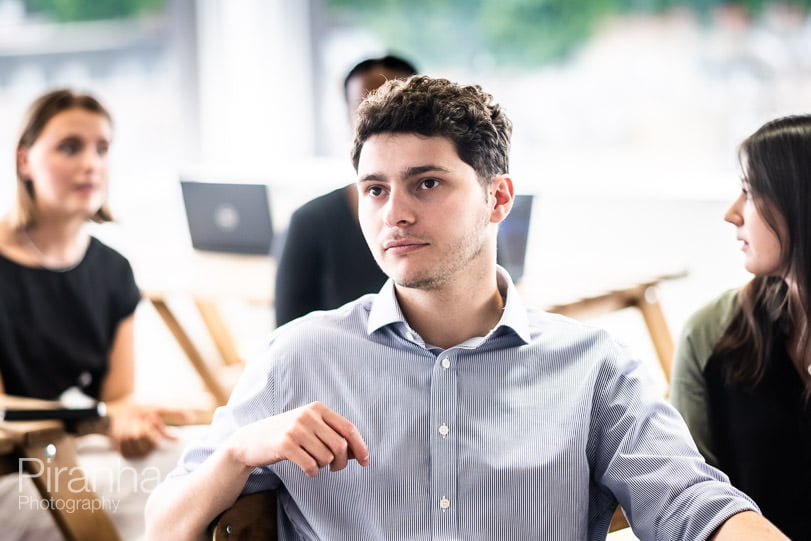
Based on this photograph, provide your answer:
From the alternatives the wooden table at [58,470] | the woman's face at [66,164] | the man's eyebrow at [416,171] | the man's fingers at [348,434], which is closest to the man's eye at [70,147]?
the woman's face at [66,164]

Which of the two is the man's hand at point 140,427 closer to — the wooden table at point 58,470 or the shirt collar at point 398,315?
the wooden table at point 58,470

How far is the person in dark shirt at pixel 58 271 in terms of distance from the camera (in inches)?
98.6

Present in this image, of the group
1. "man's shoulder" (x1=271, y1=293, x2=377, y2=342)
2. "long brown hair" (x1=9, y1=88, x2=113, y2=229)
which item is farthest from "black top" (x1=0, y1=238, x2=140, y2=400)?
"man's shoulder" (x1=271, y1=293, x2=377, y2=342)

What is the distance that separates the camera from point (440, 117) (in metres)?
1.43

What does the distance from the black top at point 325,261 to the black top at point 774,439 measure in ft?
3.07

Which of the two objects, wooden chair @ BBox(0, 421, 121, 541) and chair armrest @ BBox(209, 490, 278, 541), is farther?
wooden chair @ BBox(0, 421, 121, 541)

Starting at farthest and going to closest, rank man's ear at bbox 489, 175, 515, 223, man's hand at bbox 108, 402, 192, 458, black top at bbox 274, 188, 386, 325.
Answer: black top at bbox 274, 188, 386, 325 < man's hand at bbox 108, 402, 192, 458 < man's ear at bbox 489, 175, 515, 223

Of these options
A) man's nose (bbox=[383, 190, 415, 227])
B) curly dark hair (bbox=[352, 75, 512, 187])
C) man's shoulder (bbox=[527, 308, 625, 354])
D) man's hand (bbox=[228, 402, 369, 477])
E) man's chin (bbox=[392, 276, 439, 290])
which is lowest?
man's hand (bbox=[228, 402, 369, 477])

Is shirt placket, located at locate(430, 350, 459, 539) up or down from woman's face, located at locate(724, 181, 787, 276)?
down

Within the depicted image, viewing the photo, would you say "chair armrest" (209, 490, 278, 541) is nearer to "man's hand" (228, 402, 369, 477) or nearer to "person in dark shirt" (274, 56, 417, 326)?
"man's hand" (228, 402, 369, 477)

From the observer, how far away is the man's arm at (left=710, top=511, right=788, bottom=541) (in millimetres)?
1212

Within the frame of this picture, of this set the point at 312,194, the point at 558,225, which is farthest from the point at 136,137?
the point at 558,225

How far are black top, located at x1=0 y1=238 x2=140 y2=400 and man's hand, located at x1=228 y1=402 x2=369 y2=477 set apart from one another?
4.87 ft

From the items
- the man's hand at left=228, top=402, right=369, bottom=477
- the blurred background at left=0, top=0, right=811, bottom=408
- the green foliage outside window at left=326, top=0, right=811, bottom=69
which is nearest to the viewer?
the man's hand at left=228, top=402, right=369, bottom=477
